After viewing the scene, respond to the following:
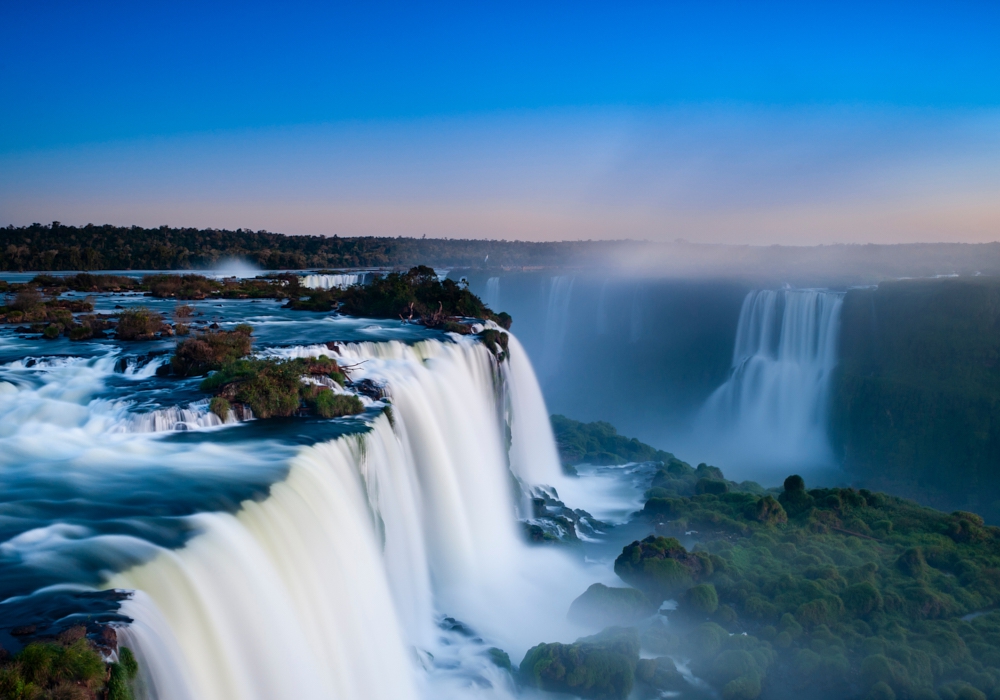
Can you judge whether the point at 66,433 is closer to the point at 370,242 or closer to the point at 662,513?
the point at 662,513

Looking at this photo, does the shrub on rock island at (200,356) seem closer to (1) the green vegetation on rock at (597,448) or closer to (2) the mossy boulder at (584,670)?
(2) the mossy boulder at (584,670)

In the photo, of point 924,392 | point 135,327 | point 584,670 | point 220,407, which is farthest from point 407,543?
point 924,392

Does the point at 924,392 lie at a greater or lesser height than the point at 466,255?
lesser

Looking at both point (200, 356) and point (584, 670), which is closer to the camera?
point (584, 670)

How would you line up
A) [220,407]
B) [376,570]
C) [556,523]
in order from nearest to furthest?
[376,570] < [220,407] < [556,523]

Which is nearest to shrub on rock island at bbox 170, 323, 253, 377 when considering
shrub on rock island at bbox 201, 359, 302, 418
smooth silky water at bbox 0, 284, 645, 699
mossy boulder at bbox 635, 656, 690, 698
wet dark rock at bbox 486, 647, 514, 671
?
smooth silky water at bbox 0, 284, 645, 699

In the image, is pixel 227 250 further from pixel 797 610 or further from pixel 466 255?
pixel 797 610
